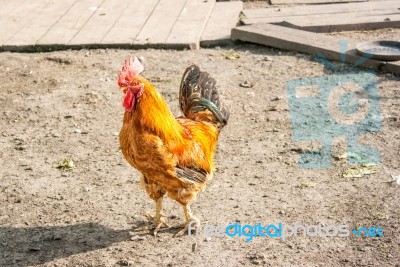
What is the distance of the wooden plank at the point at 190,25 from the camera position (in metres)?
8.10

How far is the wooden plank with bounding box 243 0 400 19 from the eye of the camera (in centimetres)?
891

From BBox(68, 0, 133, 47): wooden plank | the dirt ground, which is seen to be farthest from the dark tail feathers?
BBox(68, 0, 133, 47): wooden plank

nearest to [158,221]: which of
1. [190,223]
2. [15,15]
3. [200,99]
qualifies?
[190,223]

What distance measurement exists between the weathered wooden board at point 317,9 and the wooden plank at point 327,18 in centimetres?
11

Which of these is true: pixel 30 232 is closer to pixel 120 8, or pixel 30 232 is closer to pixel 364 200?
pixel 364 200

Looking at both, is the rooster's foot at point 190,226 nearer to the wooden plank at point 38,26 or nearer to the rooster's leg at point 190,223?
the rooster's leg at point 190,223

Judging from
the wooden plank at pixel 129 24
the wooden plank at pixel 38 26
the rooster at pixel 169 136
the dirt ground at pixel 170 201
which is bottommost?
the dirt ground at pixel 170 201

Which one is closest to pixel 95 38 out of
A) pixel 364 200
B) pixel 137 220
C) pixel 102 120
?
pixel 102 120

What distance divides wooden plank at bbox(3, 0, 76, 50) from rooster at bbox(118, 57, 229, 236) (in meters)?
3.81

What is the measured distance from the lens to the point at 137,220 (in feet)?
16.4

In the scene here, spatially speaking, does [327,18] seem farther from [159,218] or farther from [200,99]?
[159,218]

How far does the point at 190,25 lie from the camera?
8656 mm

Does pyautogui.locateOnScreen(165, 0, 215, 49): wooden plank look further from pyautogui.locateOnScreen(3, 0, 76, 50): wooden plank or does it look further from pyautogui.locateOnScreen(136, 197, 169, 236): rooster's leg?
pyautogui.locateOnScreen(136, 197, 169, 236): rooster's leg

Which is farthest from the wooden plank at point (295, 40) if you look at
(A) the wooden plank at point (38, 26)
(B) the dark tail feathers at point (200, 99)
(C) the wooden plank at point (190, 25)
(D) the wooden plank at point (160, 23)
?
(B) the dark tail feathers at point (200, 99)
